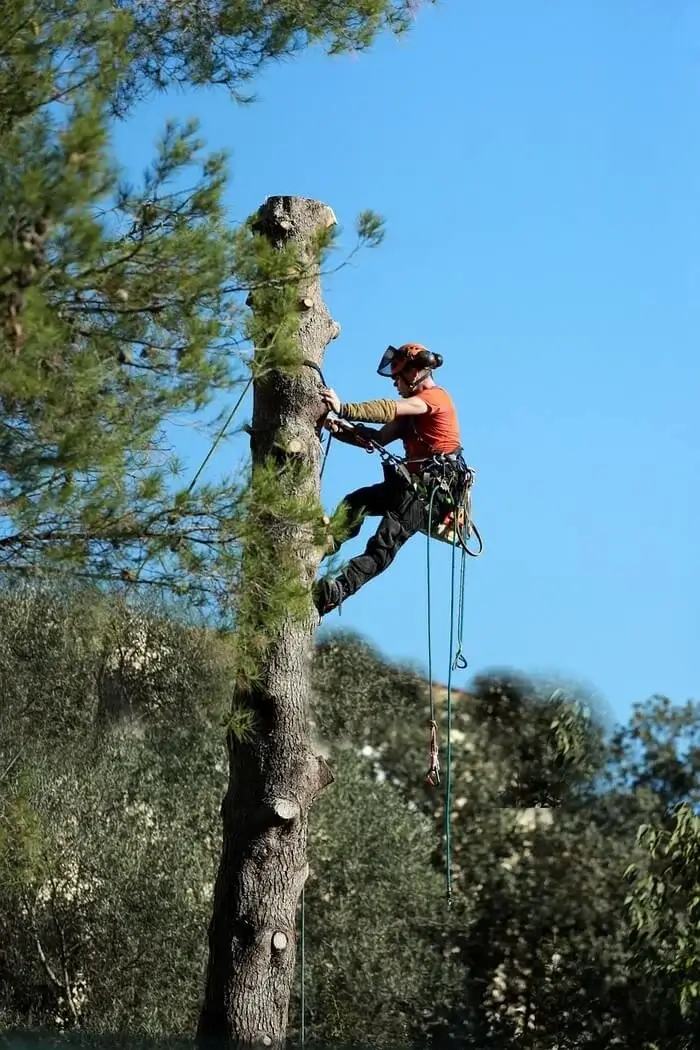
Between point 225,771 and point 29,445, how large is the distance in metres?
5.96

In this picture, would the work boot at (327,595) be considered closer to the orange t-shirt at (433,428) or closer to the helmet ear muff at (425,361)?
the orange t-shirt at (433,428)

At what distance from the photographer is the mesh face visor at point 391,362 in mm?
7019

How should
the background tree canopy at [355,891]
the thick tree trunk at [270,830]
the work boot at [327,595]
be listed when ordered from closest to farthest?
the thick tree trunk at [270,830]
the work boot at [327,595]
the background tree canopy at [355,891]

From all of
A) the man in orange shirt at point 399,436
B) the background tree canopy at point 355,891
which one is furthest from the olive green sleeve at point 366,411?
the background tree canopy at point 355,891

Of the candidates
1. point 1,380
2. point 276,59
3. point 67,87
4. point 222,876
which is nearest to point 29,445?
point 1,380

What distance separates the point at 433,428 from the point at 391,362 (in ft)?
1.20

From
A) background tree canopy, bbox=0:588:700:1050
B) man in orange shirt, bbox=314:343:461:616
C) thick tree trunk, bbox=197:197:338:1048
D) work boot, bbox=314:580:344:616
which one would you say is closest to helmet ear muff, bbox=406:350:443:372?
man in orange shirt, bbox=314:343:461:616

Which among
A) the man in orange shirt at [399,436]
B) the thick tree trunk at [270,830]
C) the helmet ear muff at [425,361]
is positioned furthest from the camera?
the helmet ear muff at [425,361]

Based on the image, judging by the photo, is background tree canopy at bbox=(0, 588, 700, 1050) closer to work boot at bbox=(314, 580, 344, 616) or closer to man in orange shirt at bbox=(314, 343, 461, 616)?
man in orange shirt at bbox=(314, 343, 461, 616)

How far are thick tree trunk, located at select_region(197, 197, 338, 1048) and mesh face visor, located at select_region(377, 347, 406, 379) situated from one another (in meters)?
0.71

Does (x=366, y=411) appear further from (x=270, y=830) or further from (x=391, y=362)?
(x=270, y=830)

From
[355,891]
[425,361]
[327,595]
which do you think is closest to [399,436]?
[425,361]

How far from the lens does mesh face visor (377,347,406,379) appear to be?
702cm

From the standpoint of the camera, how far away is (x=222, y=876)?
245 inches
